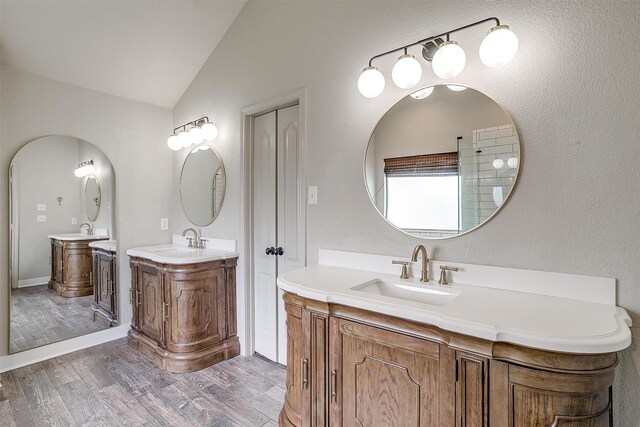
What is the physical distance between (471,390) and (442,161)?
3.55 feet

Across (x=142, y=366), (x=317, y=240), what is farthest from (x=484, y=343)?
(x=142, y=366)

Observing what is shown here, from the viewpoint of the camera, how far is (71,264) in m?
2.92

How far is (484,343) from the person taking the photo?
3.43 feet

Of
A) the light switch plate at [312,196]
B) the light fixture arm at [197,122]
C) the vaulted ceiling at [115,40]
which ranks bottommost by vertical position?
the light switch plate at [312,196]

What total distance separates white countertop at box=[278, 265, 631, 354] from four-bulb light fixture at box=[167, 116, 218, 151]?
1.93 meters

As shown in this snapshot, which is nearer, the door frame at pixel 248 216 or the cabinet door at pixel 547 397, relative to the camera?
the cabinet door at pixel 547 397

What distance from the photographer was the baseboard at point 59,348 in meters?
2.50

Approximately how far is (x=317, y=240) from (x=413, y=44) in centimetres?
132

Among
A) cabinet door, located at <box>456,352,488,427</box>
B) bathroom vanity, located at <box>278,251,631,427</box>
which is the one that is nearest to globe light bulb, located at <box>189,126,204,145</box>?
bathroom vanity, located at <box>278,251,631,427</box>

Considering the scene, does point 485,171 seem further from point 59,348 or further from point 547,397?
point 59,348

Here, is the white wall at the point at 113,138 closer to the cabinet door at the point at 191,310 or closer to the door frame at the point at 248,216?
the cabinet door at the point at 191,310

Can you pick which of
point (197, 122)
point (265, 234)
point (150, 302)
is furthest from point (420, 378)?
point (197, 122)

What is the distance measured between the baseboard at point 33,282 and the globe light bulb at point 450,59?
345cm

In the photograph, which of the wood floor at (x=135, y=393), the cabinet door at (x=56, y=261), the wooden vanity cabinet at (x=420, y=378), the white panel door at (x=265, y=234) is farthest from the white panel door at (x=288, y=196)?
the cabinet door at (x=56, y=261)
